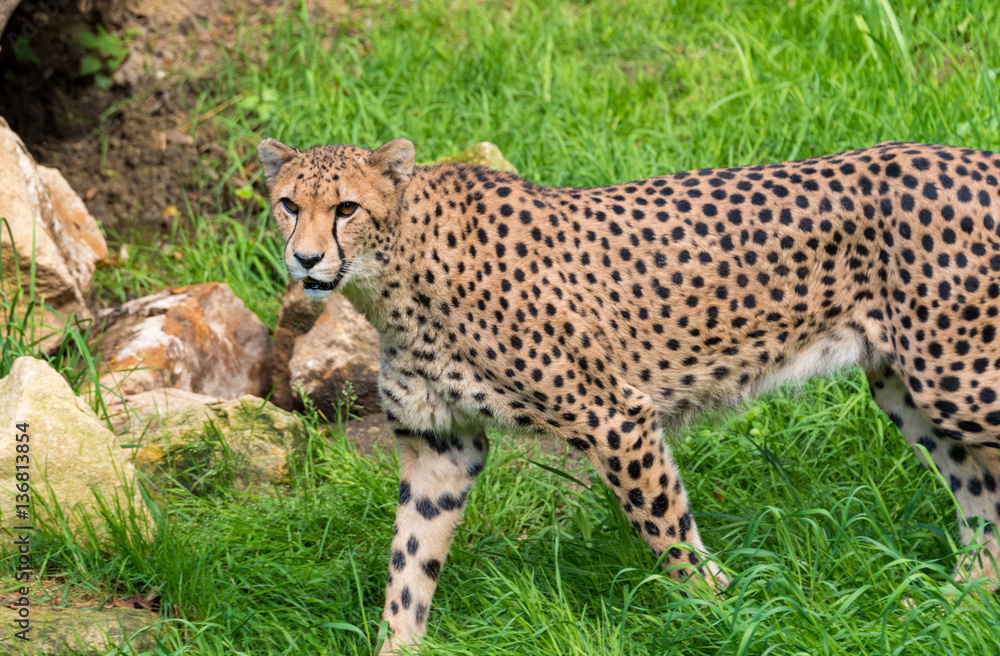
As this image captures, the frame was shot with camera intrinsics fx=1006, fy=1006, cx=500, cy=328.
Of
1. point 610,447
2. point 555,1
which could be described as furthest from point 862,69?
point 610,447

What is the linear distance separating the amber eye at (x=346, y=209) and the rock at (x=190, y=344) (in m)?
2.18

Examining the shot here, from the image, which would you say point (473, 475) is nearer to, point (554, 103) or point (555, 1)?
point (554, 103)

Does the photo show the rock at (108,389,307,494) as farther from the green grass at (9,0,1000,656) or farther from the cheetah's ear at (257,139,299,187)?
the cheetah's ear at (257,139,299,187)

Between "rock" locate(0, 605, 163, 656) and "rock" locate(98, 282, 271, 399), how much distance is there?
1766mm

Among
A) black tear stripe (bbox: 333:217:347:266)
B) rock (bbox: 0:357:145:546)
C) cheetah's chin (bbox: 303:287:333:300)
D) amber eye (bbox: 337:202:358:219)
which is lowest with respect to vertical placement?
rock (bbox: 0:357:145:546)

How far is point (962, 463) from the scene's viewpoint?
408cm

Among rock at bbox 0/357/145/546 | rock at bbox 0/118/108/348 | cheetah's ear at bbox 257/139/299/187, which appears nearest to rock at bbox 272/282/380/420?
rock at bbox 0/118/108/348

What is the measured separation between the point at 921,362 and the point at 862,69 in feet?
10.9

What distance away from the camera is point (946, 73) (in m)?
6.64

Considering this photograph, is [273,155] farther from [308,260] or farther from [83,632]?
[83,632]

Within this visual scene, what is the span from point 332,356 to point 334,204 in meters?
2.17

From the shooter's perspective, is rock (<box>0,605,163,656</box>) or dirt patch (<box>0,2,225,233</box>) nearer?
rock (<box>0,605,163,656</box>)

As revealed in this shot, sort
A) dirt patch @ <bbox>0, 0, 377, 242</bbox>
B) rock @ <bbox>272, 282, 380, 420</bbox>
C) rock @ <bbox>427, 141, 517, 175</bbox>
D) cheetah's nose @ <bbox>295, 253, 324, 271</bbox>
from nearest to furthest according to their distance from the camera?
cheetah's nose @ <bbox>295, 253, 324, 271</bbox> < rock @ <bbox>272, 282, 380, 420</bbox> < rock @ <bbox>427, 141, 517, 175</bbox> < dirt patch @ <bbox>0, 0, 377, 242</bbox>

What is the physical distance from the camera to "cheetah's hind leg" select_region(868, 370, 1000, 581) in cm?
400
